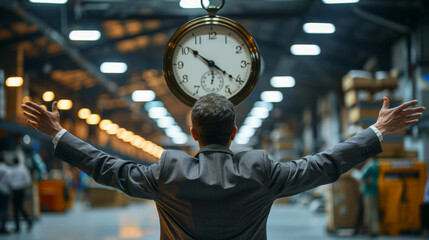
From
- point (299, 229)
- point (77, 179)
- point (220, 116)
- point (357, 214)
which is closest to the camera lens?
→ point (220, 116)

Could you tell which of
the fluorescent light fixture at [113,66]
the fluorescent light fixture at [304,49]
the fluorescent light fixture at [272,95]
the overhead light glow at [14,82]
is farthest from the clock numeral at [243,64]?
the fluorescent light fixture at [272,95]

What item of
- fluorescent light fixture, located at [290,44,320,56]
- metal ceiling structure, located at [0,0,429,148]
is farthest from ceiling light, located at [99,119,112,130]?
fluorescent light fixture, located at [290,44,320,56]

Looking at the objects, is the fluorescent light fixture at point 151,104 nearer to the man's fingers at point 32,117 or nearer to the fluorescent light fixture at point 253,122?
the fluorescent light fixture at point 253,122

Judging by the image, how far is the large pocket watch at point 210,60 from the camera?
3.31 meters

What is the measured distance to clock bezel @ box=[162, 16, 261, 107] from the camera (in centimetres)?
329

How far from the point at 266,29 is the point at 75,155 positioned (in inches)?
883

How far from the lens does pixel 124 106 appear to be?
44438mm

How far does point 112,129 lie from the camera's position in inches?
Result: 1636

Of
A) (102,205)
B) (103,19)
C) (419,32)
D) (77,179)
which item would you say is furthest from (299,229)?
(77,179)

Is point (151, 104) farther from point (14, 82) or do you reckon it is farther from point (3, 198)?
point (3, 198)

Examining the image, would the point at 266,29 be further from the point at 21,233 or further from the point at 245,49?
the point at 245,49

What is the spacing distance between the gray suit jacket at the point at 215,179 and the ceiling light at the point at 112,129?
3831 cm

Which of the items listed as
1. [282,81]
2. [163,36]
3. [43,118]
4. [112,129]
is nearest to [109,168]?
[43,118]

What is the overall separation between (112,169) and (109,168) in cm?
2
